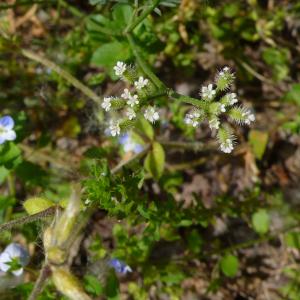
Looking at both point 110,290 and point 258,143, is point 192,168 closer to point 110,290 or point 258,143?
point 258,143

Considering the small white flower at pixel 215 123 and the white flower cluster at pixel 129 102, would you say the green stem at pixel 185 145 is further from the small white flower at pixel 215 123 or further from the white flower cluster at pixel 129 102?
the small white flower at pixel 215 123

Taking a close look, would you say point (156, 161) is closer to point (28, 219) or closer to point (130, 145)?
point (130, 145)

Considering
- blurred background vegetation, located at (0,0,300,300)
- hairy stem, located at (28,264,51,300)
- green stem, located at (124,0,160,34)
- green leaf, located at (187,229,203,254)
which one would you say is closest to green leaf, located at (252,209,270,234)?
blurred background vegetation, located at (0,0,300,300)

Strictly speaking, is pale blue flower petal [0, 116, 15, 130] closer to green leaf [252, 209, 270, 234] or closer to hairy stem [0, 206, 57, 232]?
hairy stem [0, 206, 57, 232]

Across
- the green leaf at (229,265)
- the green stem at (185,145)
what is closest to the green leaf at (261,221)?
the green leaf at (229,265)

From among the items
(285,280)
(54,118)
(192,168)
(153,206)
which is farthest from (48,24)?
(285,280)

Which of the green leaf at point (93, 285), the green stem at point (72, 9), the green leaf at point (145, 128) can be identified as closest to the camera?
the green leaf at point (93, 285)

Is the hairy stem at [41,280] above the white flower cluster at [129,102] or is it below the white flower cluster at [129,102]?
below
